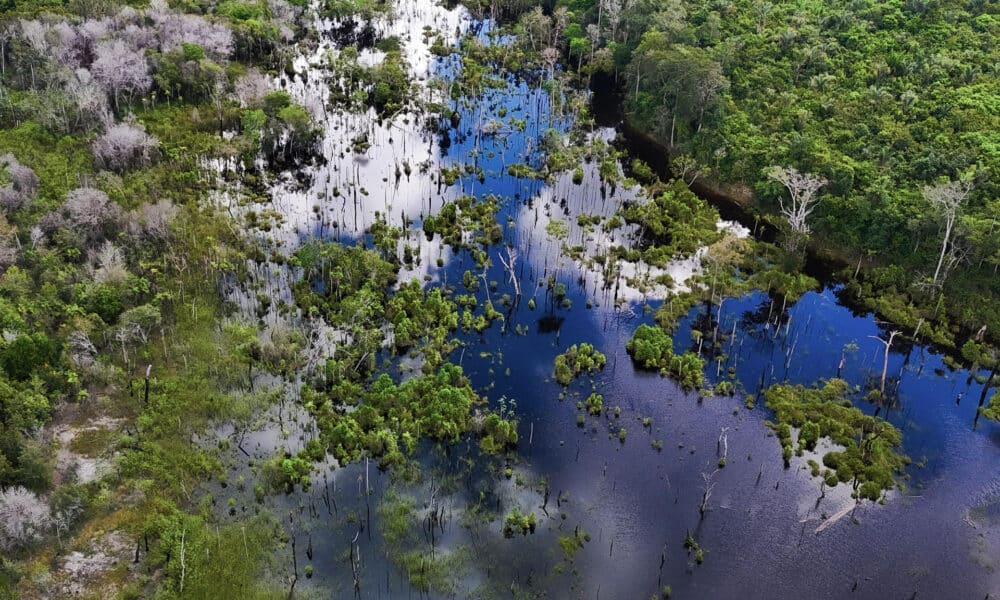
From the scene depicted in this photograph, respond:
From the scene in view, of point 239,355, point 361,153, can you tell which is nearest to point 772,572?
point 239,355

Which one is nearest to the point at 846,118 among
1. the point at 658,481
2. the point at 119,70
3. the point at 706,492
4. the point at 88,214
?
the point at 658,481

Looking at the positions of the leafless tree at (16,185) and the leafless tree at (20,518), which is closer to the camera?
the leafless tree at (20,518)

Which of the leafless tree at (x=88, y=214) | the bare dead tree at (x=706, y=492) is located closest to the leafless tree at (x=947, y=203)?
the bare dead tree at (x=706, y=492)

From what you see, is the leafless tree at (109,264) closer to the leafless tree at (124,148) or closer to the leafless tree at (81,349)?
the leafless tree at (81,349)

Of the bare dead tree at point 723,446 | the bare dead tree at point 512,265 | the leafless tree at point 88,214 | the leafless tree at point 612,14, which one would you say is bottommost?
the bare dead tree at point 723,446

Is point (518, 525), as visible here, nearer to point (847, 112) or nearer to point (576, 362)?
point (576, 362)

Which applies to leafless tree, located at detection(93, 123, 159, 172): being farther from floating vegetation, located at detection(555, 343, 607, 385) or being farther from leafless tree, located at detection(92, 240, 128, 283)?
floating vegetation, located at detection(555, 343, 607, 385)
